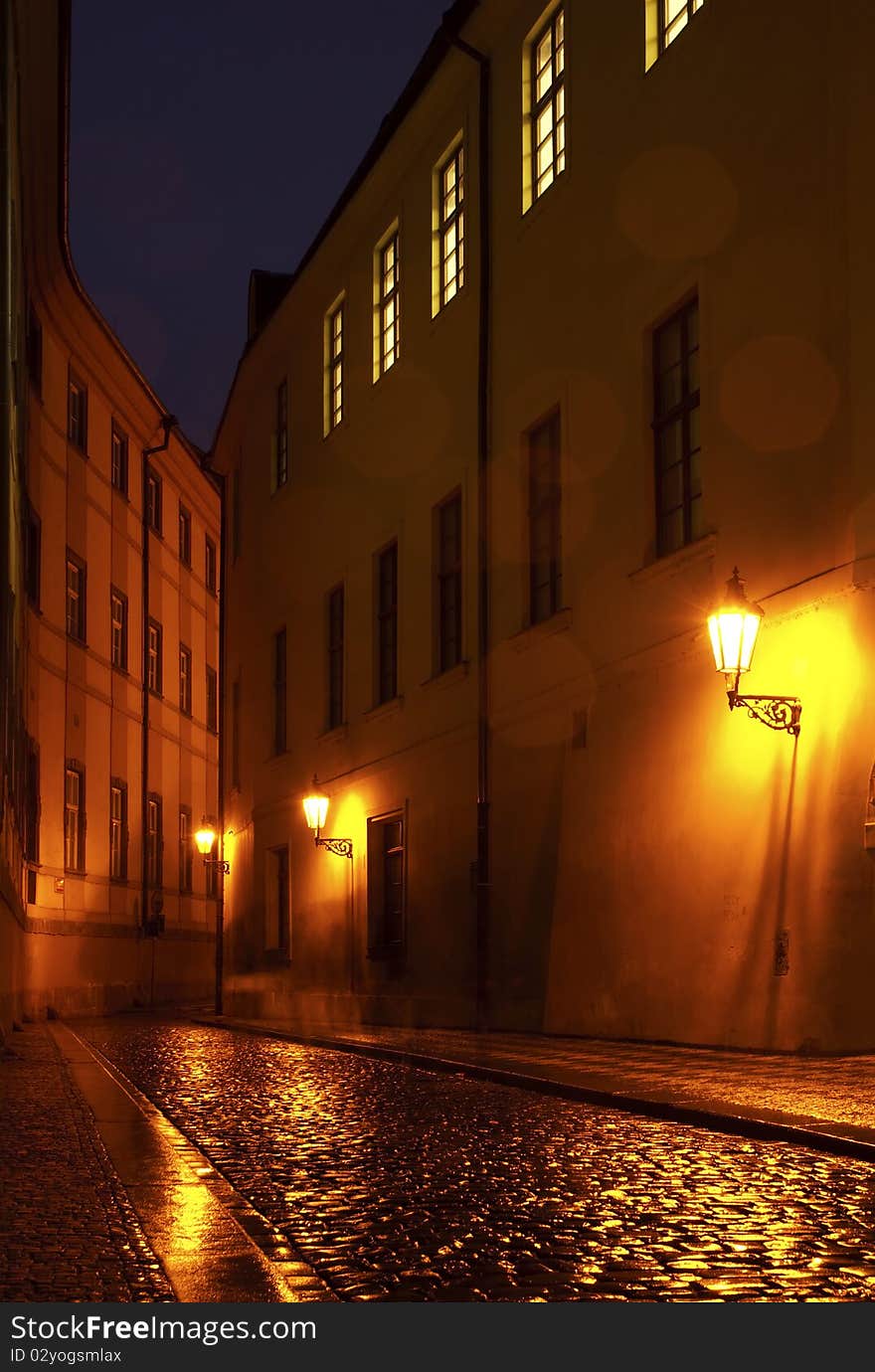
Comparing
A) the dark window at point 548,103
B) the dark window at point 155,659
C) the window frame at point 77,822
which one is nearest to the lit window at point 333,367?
the dark window at point 548,103

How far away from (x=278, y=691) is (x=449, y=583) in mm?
8197

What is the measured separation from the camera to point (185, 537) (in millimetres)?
43531

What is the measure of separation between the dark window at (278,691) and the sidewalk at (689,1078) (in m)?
11.9

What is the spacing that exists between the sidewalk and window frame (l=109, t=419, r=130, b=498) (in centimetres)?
2096

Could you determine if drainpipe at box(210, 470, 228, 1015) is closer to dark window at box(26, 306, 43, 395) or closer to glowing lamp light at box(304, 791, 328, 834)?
dark window at box(26, 306, 43, 395)

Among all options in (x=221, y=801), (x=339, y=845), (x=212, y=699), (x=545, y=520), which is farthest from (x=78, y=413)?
(x=545, y=520)

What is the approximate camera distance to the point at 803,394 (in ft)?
47.9

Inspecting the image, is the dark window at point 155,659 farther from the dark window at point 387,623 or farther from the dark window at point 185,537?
the dark window at point 387,623

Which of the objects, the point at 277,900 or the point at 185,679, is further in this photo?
the point at 185,679

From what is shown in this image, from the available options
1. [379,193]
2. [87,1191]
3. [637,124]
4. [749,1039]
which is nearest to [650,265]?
[637,124]

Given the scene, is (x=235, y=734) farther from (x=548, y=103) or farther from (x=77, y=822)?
(x=548, y=103)

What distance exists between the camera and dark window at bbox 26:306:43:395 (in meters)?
31.6

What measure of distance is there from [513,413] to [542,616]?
2.54m

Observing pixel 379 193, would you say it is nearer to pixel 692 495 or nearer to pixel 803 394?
pixel 692 495
